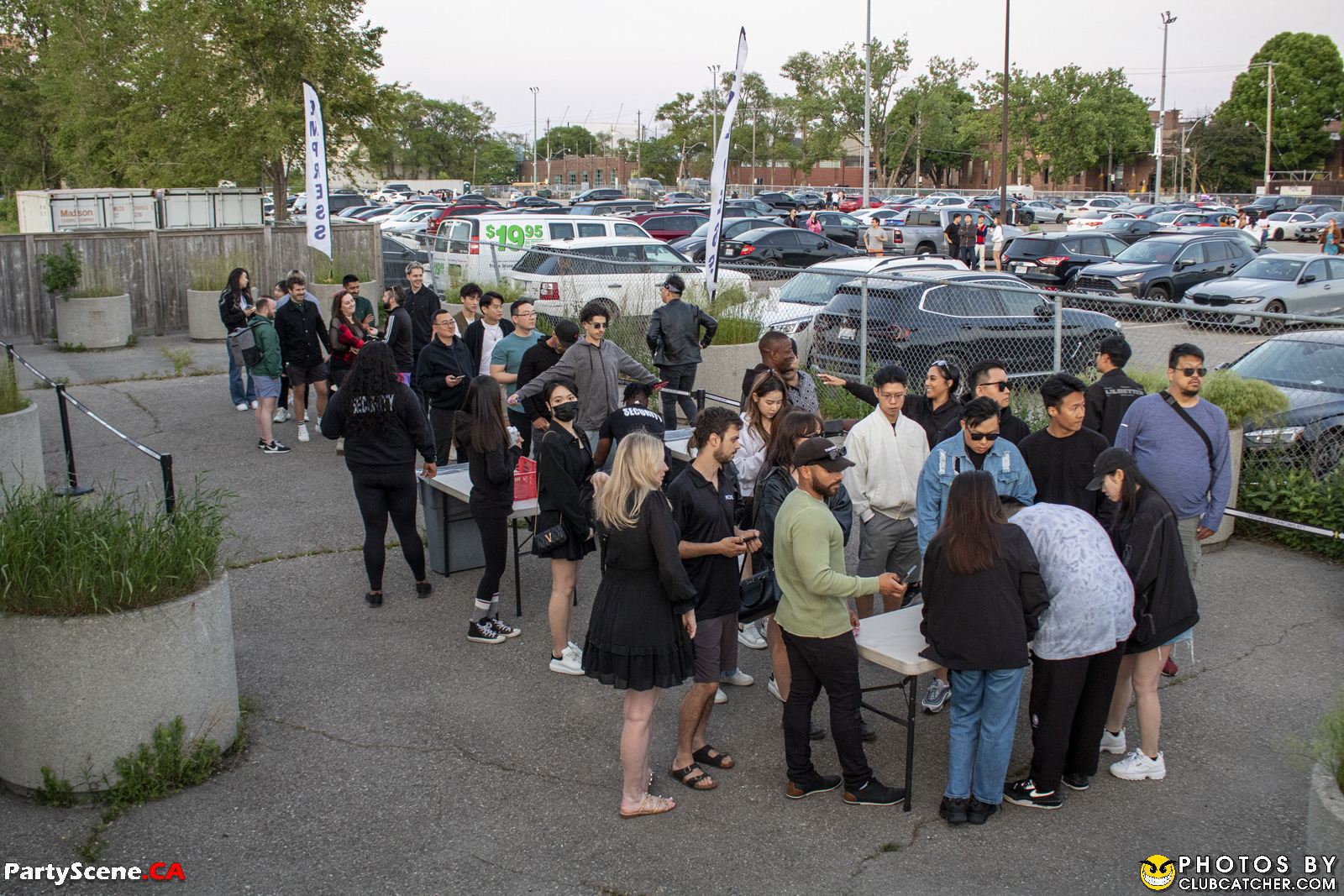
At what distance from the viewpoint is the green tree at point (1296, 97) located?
89.3 meters

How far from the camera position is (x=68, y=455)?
844cm

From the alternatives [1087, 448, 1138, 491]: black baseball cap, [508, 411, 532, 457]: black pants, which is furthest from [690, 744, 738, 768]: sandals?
[508, 411, 532, 457]: black pants

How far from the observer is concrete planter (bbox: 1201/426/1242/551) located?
888 centimetres

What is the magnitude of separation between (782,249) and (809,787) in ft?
86.9

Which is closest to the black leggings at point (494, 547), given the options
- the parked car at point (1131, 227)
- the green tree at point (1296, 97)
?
the parked car at point (1131, 227)

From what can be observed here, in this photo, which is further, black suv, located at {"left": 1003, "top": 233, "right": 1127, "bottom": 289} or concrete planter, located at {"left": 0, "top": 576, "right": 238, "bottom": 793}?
black suv, located at {"left": 1003, "top": 233, "right": 1127, "bottom": 289}

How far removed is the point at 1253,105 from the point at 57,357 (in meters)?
98.2

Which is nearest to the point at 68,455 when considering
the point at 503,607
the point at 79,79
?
the point at 503,607

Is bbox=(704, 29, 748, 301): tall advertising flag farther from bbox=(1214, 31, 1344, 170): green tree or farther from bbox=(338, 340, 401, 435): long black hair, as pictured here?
bbox=(1214, 31, 1344, 170): green tree

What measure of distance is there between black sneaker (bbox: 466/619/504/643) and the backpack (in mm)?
5487

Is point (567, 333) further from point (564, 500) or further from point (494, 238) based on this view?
point (494, 238)

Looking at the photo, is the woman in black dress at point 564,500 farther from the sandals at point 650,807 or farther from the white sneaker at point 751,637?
the sandals at point 650,807

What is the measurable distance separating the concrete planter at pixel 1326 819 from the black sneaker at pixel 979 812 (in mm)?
A: 1526

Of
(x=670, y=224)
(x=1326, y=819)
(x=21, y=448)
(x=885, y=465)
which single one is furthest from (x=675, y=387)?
(x=670, y=224)
